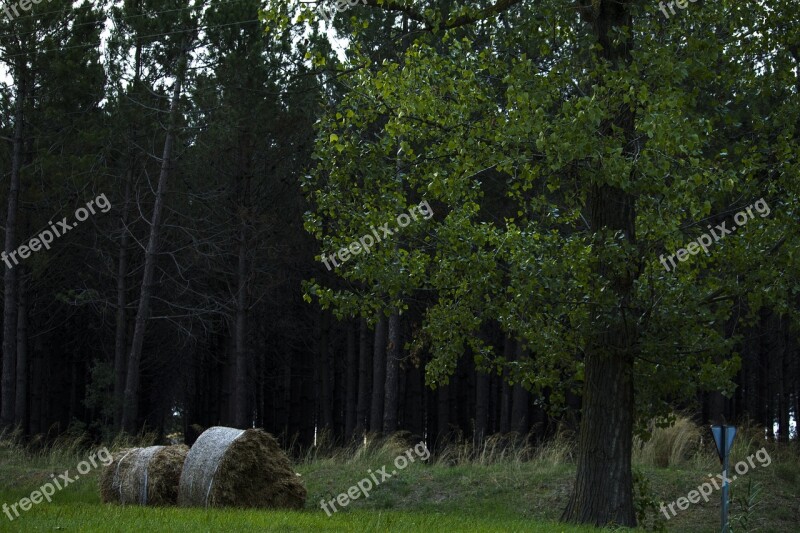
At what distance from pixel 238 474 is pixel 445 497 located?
4.48 metres

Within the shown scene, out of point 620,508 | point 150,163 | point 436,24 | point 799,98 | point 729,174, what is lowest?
point 620,508

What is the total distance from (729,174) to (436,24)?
12.5 ft

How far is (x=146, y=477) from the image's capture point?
→ 13.5 metres

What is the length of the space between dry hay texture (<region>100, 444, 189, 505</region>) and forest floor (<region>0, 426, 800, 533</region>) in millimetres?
641

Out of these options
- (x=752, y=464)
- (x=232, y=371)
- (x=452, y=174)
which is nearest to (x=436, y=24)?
(x=452, y=174)

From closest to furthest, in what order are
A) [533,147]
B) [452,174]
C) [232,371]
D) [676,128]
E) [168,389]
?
[676,128], [533,147], [452,174], [232,371], [168,389]

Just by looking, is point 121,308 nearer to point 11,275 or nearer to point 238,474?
point 11,275

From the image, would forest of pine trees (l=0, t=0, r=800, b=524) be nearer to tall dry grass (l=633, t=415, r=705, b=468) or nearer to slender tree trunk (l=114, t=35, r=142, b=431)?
slender tree trunk (l=114, t=35, r=142, b=431)

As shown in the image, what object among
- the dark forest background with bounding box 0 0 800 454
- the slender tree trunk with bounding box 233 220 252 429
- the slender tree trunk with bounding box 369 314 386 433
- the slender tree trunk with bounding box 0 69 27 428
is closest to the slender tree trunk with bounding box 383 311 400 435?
the dark forest background with bounding box 0 0 800 454

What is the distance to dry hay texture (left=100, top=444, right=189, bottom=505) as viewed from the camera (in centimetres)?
1341

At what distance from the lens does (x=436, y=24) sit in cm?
1148

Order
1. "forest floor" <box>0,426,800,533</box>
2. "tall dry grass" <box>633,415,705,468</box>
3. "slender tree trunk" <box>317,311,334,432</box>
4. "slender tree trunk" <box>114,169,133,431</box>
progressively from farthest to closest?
"slender tree trunk" <box>317,311,334,432</box> < "slender tree trunk" <box>114,169,133,431</box> < "tall dry grass" <box>633,415,705,468</box> < "forest floor" <box>0,426,800,533</box>

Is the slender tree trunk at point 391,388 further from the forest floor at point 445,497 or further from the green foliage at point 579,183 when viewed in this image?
the green foliage at point 579,183

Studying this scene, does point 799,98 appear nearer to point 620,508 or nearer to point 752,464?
point 620,508
